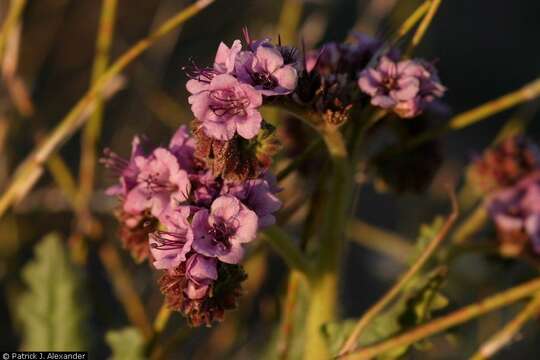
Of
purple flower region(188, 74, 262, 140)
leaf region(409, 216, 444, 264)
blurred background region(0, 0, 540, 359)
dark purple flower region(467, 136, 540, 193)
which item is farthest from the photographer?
blurred background region(0, 0, 540, 359)

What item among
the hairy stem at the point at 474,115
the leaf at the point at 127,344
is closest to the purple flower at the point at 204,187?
the leaf at the point at 127,344

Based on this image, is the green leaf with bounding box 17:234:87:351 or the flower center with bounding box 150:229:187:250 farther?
the green leaf with bounding box 17:234:87:351

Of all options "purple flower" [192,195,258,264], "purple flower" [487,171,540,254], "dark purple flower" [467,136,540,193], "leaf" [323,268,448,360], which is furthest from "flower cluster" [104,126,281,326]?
"dark purple flower" [467,136,540,193]

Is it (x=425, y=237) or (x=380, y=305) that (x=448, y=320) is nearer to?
(x=380, y=305)

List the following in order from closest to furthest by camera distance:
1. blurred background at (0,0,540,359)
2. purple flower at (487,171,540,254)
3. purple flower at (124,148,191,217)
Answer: purple flower at (124,148,191,217) → purple flower at (487,171,540,254) → blurred background at (0,0,540,359)

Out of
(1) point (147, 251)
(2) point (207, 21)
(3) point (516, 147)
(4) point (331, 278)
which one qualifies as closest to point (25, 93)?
(1) point (147, 251)

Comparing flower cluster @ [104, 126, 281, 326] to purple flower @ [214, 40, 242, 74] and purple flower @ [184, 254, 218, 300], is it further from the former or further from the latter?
purple flower @ [214, 40, 242, 74]
